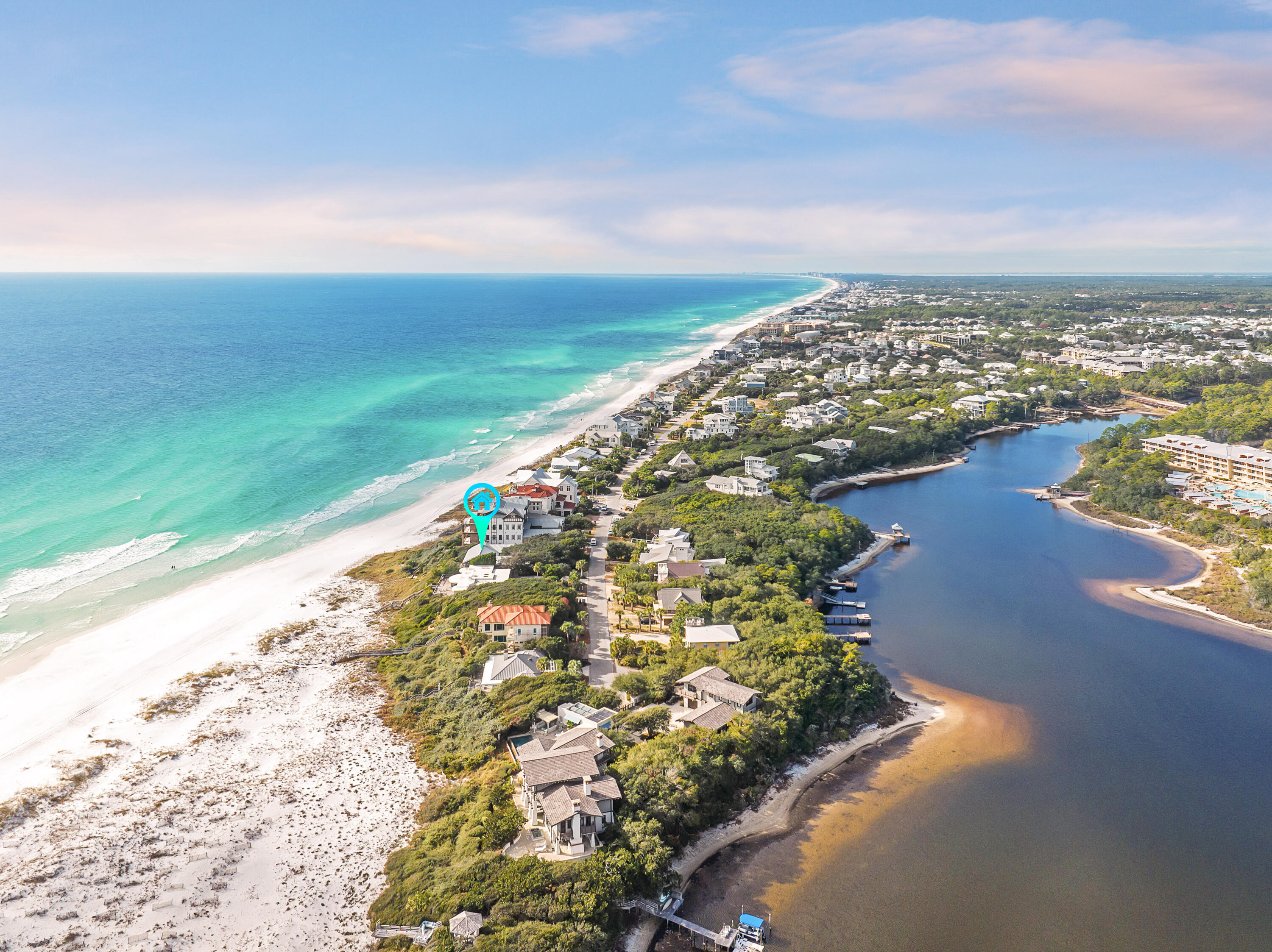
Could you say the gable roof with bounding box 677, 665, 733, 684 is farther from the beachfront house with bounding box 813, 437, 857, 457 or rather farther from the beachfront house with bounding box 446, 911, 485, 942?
the beachfront house with bounding box 813, 437, 857, 457

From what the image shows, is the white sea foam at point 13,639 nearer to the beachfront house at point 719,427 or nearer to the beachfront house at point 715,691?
the beachfront house at point 715,691

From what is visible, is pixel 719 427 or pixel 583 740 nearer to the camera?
pixel 583 740

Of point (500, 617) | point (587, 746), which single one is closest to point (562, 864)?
point (587, 746)

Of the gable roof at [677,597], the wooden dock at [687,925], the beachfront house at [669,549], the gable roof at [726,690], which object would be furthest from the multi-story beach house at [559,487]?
the wooden dock at [687,925]

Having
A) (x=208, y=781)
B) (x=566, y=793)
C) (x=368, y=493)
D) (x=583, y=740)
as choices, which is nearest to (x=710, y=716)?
(x=583, y=740)

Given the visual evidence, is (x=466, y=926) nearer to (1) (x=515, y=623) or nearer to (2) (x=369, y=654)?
(1) (x=515, y=623)

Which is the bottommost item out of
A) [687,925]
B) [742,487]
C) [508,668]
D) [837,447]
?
[687,925]

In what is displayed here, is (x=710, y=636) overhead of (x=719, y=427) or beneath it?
beneath

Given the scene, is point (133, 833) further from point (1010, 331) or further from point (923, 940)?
point (1010, 331)
